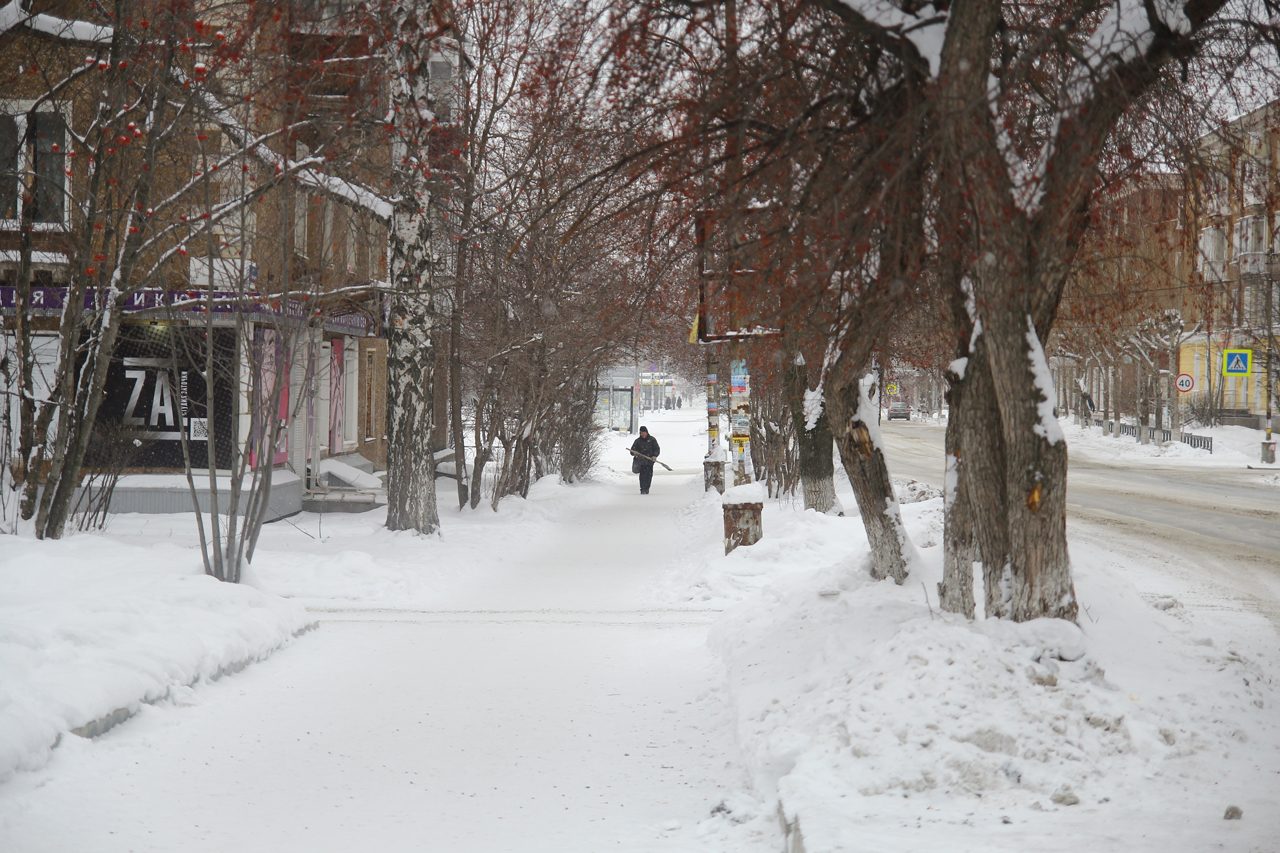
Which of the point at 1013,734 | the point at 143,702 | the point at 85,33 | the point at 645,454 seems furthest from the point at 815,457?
the point at 645,454

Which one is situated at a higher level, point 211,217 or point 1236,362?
point 211,217

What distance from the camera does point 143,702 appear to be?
766 cm

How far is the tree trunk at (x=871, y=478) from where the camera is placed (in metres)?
9.99

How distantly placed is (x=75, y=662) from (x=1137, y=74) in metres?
6.84

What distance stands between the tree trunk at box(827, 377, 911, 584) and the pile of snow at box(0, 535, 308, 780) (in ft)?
15.6

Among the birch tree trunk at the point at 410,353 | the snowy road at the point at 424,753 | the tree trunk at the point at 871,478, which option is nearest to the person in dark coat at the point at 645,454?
the birch tree trunk at the point at 410,353

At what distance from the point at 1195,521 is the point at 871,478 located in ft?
38.7

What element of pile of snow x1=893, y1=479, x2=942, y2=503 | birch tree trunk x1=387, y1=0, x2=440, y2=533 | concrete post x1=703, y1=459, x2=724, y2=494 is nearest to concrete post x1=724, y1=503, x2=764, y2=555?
birch tree trunk x1=387, y1=0, x2=440, y2=533

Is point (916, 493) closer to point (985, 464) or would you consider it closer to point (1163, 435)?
point (985, 464)

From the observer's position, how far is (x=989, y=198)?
20.2 feet

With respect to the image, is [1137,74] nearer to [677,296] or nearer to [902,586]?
[902,586]

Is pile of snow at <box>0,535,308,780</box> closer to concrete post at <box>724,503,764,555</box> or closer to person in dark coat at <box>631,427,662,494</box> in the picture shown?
concrete post at <box>724,503,764,555</box>

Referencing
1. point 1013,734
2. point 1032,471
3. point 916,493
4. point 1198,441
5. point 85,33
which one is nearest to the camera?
point 1013,734

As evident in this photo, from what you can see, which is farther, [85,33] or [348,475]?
[348,475]
